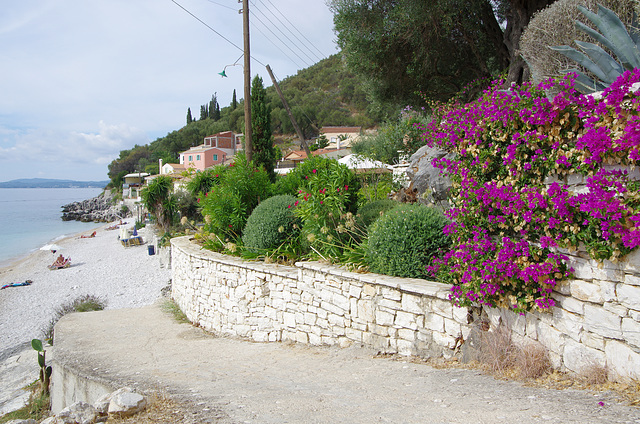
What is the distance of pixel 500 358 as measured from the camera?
3.94 m

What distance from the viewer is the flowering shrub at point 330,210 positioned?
6.26 metres

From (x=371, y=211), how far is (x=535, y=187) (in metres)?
3.19

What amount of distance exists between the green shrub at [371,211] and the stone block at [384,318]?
1.65 metres

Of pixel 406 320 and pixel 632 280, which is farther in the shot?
pixel 406 320

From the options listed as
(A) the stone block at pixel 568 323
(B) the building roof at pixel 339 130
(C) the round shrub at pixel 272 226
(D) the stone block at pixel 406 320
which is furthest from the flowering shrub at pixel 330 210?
(B) the building roof at pixel 339 130

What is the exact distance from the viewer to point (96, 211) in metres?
63.2

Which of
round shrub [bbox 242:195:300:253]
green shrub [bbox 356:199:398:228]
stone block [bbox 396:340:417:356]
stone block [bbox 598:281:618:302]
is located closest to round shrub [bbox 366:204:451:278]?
stone block [bbox 396:340:417:356]

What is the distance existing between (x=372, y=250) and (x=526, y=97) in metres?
2.57

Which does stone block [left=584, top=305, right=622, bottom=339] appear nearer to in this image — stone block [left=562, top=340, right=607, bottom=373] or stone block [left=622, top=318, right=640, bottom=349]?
stone block [left=622, top=318, right=640, bottom=349]

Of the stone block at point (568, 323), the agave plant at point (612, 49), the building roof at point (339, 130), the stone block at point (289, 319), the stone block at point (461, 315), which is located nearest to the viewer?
the stone block at point (568, 323)

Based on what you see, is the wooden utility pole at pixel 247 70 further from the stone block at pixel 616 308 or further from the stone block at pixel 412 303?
the stone block at pixel 616 308

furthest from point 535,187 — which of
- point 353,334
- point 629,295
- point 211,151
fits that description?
point 211,151

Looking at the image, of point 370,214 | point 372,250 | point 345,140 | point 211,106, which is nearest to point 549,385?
point 372,250

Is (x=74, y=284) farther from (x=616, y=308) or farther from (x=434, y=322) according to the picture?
(x=616, y=308)
